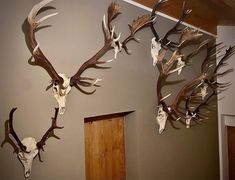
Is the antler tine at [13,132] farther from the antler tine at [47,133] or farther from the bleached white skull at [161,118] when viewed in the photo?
the bleached white skull at [161,118]

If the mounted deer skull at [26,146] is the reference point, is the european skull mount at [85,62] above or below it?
above

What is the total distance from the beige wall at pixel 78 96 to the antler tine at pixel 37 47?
0.05 metres

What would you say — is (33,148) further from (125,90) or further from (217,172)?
(217,172)

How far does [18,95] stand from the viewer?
1.77m

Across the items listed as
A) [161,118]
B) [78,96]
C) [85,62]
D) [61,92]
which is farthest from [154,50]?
[61,92]

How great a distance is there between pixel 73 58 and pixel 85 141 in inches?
29.2

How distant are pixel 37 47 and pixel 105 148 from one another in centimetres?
119

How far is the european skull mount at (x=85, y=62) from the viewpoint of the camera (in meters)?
1.72

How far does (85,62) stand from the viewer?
2.09 metres

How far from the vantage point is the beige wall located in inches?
68.7

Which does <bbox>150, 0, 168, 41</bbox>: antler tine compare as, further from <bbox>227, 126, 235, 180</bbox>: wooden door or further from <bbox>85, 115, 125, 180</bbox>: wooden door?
<bbox>227, 126, 235, 180</bbox>: wooden door

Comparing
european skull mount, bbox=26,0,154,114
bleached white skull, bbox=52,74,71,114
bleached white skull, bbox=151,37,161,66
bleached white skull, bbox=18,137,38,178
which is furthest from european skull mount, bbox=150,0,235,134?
bleached white skull, bbox=18,137,38,178

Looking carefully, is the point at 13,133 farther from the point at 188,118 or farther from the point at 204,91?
the point at 204,91

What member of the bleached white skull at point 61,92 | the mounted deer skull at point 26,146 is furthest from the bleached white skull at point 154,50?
the mounted deer skull at point 26,146
